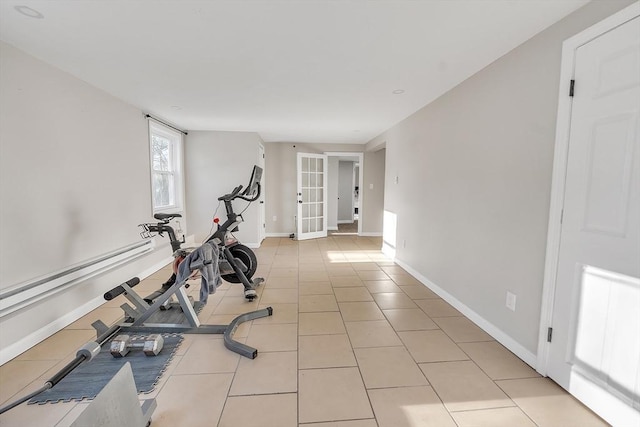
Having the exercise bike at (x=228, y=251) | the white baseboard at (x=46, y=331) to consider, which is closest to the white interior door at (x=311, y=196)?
the exercise bike at (x=228, y=251)

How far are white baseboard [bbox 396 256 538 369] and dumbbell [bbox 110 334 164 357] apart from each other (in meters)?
2.60

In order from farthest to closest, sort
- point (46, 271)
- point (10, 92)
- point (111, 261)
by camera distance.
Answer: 1. point (111, 261)
2. point (46, 271)
3. point (10, 92)

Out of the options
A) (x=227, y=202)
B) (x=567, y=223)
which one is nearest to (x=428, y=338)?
(x=567, y=223)

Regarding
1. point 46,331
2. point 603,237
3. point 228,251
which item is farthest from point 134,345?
point 603,237

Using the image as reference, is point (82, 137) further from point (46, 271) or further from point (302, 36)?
point (302, 36)

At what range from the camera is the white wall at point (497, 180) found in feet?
5.88

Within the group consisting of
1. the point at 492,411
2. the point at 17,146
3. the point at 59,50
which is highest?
the point at 59,50

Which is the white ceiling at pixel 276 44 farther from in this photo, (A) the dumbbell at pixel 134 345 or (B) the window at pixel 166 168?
(A) the dumbbell at pixel 134 345

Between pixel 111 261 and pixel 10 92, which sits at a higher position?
pixel 10 92

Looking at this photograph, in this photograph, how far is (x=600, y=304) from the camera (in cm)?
147

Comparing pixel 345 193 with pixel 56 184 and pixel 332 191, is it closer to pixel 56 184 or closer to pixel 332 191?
pixel 332 191

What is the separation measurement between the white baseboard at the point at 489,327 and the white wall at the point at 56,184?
11.8 ft

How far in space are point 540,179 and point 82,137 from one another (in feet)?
12.6

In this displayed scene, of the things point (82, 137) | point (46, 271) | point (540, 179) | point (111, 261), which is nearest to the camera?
point (540, 179)
